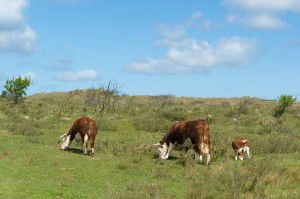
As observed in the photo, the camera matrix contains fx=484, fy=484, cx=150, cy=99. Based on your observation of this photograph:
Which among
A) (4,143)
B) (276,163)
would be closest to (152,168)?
(276,163)

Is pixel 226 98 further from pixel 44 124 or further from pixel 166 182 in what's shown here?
pixel 166 182

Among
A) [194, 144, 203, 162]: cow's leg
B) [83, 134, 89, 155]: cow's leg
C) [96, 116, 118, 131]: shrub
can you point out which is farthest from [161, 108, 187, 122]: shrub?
[194, 144, 203, 162]: cow's leg

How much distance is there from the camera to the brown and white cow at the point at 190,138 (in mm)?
19422

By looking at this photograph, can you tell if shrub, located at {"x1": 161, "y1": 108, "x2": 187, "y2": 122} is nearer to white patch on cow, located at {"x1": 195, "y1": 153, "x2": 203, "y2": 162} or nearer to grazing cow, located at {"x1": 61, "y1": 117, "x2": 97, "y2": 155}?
grazing cow, located at {"x1": 61, "y1": 117, "x2": 97, "y2": 155}

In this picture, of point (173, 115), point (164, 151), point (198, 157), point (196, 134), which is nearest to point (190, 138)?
point (196, 134)

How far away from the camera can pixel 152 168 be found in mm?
17797

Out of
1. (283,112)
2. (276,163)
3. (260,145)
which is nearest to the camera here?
(276,163)

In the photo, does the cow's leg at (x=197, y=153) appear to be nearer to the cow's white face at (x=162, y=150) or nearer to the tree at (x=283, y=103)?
the cow's white face at (x=162, y=150)

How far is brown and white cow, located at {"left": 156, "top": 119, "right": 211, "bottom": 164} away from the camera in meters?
19.4

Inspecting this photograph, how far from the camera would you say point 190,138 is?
779 inches

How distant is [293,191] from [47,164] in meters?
8.57

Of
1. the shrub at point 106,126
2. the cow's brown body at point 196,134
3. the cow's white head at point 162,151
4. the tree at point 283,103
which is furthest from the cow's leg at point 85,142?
the tree at point 283,103

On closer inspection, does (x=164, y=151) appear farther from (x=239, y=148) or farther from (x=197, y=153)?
(x=239, y=148)

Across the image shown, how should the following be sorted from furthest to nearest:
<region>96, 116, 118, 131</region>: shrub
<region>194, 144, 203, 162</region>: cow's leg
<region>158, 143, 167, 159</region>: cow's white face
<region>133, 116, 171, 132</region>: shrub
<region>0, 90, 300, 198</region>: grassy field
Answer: <region>133, 116, 171, 132</region>: shrub < <region>96, 116, 118, 131</region>: shrub < <region>158, 143, 167, 159</region>: cow's white face < <region>194, 144, 203, 162</region>: cow's leg < <region>0, 90, 300, 198</region>: grassy field
